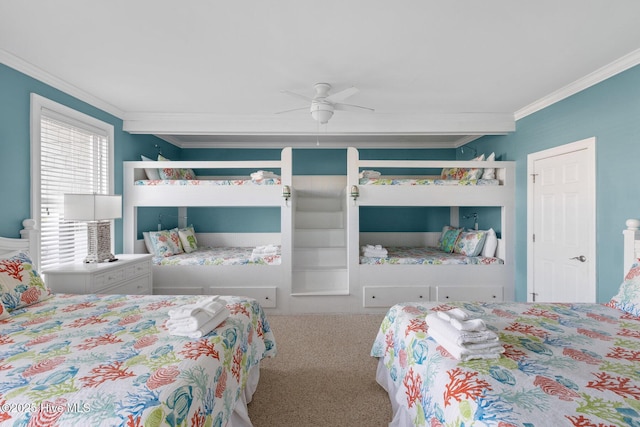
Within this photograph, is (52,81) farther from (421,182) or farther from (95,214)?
(421,182)

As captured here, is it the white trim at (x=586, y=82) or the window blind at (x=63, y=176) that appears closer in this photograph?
the white trim at (x=586, y=82)

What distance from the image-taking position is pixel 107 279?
9.20ft

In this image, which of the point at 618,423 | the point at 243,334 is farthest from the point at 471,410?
the point at 243,334

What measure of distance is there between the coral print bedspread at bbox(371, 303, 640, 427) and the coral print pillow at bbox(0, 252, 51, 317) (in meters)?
2.30

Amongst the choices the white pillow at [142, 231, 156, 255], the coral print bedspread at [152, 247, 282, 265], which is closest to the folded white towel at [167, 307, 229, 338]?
the coral print bedspread at [152, 247, 282, 265]

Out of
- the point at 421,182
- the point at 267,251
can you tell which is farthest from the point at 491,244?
the point at 267,251

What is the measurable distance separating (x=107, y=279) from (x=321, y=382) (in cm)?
204

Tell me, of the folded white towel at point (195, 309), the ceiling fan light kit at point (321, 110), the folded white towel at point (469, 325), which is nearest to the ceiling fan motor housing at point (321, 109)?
the ceiling fan light kit at point (321, 110)

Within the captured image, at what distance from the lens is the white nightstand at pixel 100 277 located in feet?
8.57

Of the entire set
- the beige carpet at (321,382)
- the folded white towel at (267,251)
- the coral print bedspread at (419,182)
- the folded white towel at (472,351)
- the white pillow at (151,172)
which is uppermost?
the white pillow at (151,172)

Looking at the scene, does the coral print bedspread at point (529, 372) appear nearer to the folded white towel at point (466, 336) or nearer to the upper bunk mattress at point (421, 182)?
the folded white towel at point (466, 336)

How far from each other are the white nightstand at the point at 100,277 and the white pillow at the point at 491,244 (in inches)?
157

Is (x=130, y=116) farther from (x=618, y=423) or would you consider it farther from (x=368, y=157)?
(x=618, y=423)

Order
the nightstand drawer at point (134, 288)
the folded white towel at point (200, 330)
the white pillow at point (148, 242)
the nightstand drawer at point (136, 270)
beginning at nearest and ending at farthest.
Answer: the folded white towel at point (200, 330) → the nightstand drawer at point (134, 288) → the nightstand drawer at point (136, 270) → the white pillow at point (148, 242)
